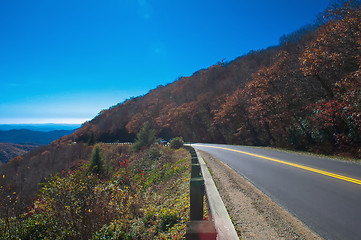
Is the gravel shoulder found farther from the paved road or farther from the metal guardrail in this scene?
the metal guardrail

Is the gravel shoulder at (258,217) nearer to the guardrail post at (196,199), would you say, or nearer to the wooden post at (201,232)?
the guardrail post at (196,199)

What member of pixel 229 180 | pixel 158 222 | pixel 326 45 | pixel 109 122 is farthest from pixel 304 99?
pixel 109 122

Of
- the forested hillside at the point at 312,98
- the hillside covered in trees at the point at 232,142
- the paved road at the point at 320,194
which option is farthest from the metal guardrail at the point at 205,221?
the forested hillside at the point at 312,98

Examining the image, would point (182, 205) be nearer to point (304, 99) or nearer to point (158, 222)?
point (158, 222)

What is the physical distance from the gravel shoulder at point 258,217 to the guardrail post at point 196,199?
0.74 meters

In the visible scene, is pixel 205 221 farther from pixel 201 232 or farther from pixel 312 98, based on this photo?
pixel 312 98

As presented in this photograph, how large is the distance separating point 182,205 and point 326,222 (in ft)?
9.45

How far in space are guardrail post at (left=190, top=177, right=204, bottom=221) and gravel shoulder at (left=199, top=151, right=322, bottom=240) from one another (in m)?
0.74

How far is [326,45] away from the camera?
11.7 meters

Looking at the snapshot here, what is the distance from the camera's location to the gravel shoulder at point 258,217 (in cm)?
302

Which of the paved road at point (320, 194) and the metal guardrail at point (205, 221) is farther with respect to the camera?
the paved road at point (320, 194)

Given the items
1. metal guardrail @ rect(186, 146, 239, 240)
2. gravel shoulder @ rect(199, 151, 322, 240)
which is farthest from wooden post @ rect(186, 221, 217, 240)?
gravel shoulder @ rect(199, 151, 322, 240)

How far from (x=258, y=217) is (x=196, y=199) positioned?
57.5 inches

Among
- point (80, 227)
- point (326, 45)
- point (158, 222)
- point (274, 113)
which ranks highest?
point (326, 45)
